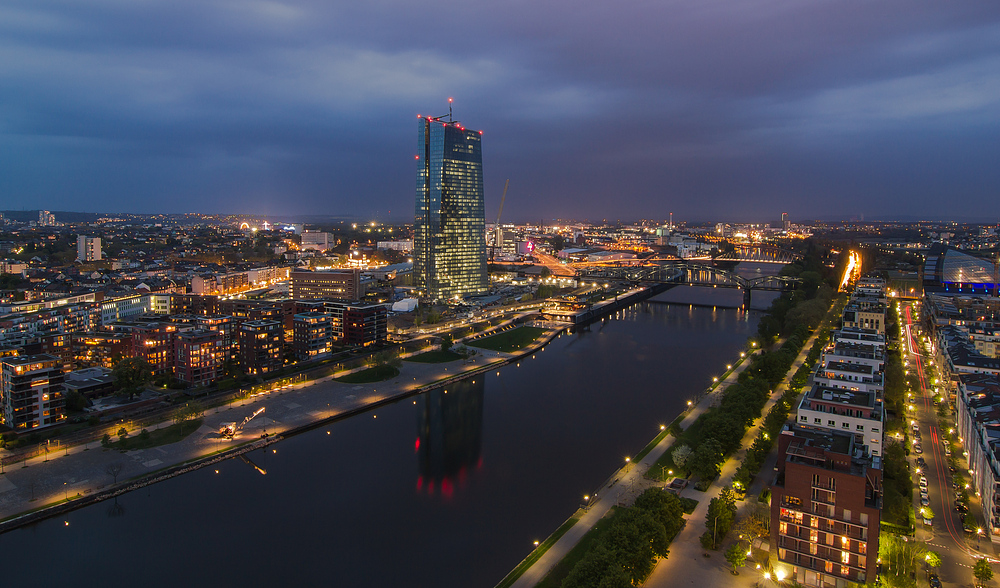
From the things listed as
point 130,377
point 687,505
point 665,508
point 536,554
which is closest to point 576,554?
point 536,554

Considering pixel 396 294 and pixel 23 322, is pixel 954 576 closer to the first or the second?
pixel 23 322

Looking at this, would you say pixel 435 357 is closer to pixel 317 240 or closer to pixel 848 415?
pixel 848 415

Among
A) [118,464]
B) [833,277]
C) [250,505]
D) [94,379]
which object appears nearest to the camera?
[250,505]

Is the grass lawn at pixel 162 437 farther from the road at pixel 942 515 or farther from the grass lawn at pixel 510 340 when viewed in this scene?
the road at pixel 942 515

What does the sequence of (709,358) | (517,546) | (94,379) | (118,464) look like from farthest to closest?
(709,358) < (94,379) < (118,464) < (517,546)

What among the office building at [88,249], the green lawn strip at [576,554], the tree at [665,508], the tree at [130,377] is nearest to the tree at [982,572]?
the tree at [665,508]

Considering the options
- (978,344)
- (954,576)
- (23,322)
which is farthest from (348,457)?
(978,344)

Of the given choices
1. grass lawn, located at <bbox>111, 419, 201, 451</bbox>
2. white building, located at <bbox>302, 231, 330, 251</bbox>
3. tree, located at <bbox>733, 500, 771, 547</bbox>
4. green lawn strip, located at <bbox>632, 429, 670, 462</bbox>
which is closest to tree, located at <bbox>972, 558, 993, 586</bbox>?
tree, located at <bbox>733, 500, 771, 547</bbox>
